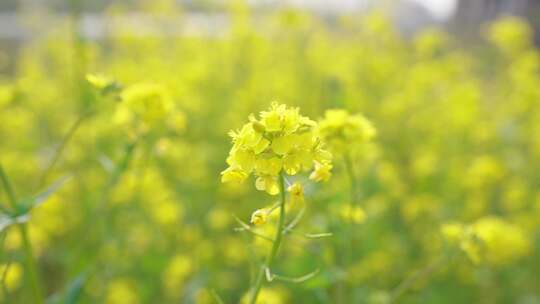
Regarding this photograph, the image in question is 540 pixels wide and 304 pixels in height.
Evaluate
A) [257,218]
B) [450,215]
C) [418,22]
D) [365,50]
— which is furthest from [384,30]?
[257,218]

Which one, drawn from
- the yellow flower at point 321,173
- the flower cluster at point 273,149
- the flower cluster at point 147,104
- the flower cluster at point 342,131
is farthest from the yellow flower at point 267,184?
the flower cluster at point 147,104

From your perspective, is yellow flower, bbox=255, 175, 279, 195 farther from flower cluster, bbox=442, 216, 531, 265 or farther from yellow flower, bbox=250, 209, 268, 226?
flower cluster, bbox=442, 216, 531, 265

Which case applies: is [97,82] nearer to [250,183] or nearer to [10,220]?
[10,220]

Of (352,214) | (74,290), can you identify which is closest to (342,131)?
(352,214)

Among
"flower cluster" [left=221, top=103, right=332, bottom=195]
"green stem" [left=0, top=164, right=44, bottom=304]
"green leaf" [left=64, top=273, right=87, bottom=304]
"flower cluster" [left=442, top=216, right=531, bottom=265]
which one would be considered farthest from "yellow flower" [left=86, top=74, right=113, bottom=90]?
"flower cluster" [left=442, top=216, right=531, bottom=265]

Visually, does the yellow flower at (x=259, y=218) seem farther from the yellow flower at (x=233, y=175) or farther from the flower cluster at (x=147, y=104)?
the flower cluster at (x=147, y=104)

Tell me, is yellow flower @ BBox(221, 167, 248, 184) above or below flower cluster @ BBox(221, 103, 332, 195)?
below
